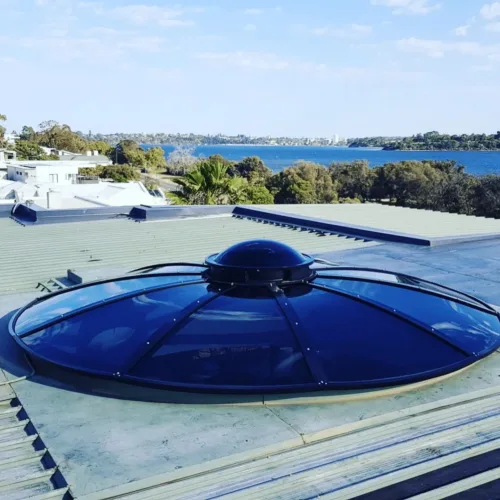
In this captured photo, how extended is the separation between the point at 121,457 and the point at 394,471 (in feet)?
6.15

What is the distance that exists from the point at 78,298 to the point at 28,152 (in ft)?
336

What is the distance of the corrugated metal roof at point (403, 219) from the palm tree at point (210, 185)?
16078 millimetres

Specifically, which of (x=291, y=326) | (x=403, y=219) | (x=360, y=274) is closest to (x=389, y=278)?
(x=360, y=274)

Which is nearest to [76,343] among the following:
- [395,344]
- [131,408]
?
[131,408]

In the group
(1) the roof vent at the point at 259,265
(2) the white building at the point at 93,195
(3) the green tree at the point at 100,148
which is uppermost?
(3) the green tree at the point at 100,148

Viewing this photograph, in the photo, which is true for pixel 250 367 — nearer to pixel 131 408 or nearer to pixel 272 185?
pixel 131 408

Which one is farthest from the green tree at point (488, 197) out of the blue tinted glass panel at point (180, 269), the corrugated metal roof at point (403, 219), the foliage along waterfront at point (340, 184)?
the blue tinted glass panel at point (180, 269)

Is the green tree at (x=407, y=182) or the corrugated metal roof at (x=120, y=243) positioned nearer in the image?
the corrugated metal roof at (x=120, y=243)

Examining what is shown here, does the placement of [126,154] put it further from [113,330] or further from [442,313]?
[442,313]

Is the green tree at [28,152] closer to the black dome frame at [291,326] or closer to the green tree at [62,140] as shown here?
the green tree at [62,140]

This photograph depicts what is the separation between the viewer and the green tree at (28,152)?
329 feet

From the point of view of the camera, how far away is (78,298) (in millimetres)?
6832

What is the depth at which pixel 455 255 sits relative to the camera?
1227 centimetres

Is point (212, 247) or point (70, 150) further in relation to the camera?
point (70, 150)
